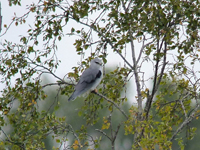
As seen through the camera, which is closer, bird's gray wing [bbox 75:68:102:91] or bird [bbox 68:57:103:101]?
bird [bbox 68:57:103:101]

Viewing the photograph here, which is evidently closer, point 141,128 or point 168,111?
point 141,128

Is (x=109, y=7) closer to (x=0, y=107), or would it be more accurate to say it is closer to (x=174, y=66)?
(x=174, y=66)

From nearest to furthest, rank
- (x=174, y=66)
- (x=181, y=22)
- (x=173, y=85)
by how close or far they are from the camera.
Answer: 1. (x=181, y=22)
2. (x=174, y=66)
3. (x=173, y=85)

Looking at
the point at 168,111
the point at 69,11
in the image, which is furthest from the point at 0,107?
the point at 168,111

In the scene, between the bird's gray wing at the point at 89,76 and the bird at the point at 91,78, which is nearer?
the bird at the point at 91,78

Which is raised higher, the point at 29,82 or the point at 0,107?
the point at 29,82

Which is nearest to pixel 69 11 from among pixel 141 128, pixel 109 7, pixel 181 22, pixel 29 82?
pixel 109 7

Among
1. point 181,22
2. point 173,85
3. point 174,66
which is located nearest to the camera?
point 181,22

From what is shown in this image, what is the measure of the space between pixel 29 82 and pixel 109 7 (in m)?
1.72

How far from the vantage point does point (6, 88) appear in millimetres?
6508

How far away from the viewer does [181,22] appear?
5953 mm

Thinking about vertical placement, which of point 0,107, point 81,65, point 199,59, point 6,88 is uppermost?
point 199,59

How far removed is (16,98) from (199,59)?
299 centimetres

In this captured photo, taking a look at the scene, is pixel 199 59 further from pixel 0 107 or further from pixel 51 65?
pixel 0 107
